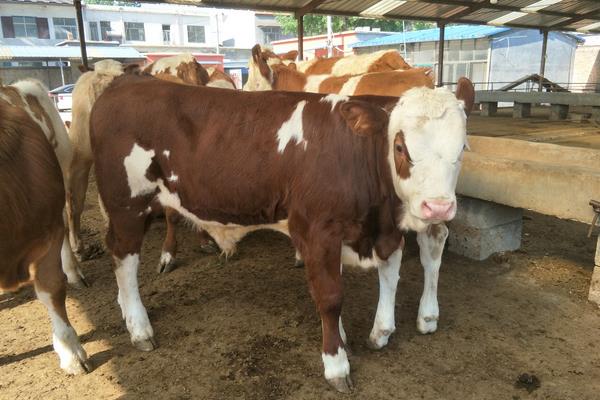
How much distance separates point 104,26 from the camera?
1427 inches

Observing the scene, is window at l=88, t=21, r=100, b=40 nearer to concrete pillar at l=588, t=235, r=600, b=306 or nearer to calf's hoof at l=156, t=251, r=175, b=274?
calf's hoof at l=156, t=251, r=175, b=274

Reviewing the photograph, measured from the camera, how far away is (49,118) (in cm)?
384

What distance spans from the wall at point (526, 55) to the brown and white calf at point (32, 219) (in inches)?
835

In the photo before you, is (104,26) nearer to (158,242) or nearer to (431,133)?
(158,242)

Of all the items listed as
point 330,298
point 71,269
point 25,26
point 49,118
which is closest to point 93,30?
point 25,26

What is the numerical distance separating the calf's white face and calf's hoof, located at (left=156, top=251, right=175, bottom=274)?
264 cm

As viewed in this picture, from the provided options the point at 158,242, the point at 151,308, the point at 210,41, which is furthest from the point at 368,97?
the point at 210,41

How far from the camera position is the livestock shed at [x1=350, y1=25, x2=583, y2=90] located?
814 inches

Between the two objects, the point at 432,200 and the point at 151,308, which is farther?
the point at 151,308

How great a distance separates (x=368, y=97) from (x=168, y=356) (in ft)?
6.80

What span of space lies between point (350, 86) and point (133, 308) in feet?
8.58

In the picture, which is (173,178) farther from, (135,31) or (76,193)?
(135,31)

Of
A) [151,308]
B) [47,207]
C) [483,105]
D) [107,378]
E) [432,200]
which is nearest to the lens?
[432,200]

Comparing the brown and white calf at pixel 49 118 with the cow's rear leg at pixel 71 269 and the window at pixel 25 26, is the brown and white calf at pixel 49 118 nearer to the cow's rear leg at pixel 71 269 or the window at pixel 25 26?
the cow's rear leg at pixel 71 269
